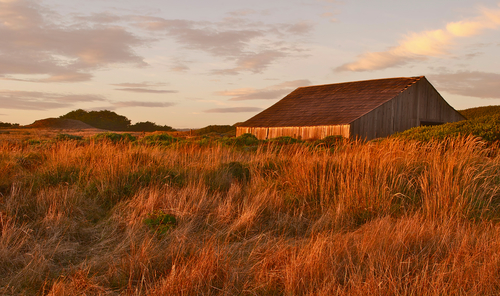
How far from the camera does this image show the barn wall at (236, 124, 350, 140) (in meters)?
24.8

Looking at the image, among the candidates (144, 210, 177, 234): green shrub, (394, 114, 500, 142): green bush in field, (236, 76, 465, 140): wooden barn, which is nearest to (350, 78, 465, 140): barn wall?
(236, 76, 465, 140): wooden barn

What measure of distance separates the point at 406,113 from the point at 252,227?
24.2 meters

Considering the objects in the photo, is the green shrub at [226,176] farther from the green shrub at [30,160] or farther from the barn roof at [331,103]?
the barn roof at [331,103]

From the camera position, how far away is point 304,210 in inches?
244

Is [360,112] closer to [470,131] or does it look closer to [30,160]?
[470,131]

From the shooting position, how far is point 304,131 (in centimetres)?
2734

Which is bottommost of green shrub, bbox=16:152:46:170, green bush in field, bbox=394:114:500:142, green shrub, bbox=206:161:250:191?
green shrub, bbox=206:161:250:191

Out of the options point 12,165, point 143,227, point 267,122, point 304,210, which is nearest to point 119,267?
point 143,227

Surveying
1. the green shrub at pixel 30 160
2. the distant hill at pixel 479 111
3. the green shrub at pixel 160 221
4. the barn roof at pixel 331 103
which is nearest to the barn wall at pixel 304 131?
the barn roof at pixel 331 103

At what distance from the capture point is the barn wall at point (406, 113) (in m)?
24.7

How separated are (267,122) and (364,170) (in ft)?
78.3

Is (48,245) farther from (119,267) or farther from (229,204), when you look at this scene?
(229,204)

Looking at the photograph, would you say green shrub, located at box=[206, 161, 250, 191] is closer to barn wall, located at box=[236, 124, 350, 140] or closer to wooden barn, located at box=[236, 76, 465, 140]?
A: wooden barn, located at box=[236, 76, 465, 140]

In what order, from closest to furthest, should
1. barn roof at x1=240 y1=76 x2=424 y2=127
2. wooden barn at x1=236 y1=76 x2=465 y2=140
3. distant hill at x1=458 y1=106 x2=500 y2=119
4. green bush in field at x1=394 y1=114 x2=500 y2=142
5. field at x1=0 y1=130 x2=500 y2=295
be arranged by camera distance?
1. field at x1=0 y1=130 x2=500 y2=295
2. green bush in field at x1=394 y1=114 x2=500 y2=142
3. wooden barn at x1=236 y1=76 x2=465 y2=140
4. barn roof at x1=240 y1=76 x2=424 y2=127
5. distant hill at x1=458 y1=106 x2=500 y2=119
